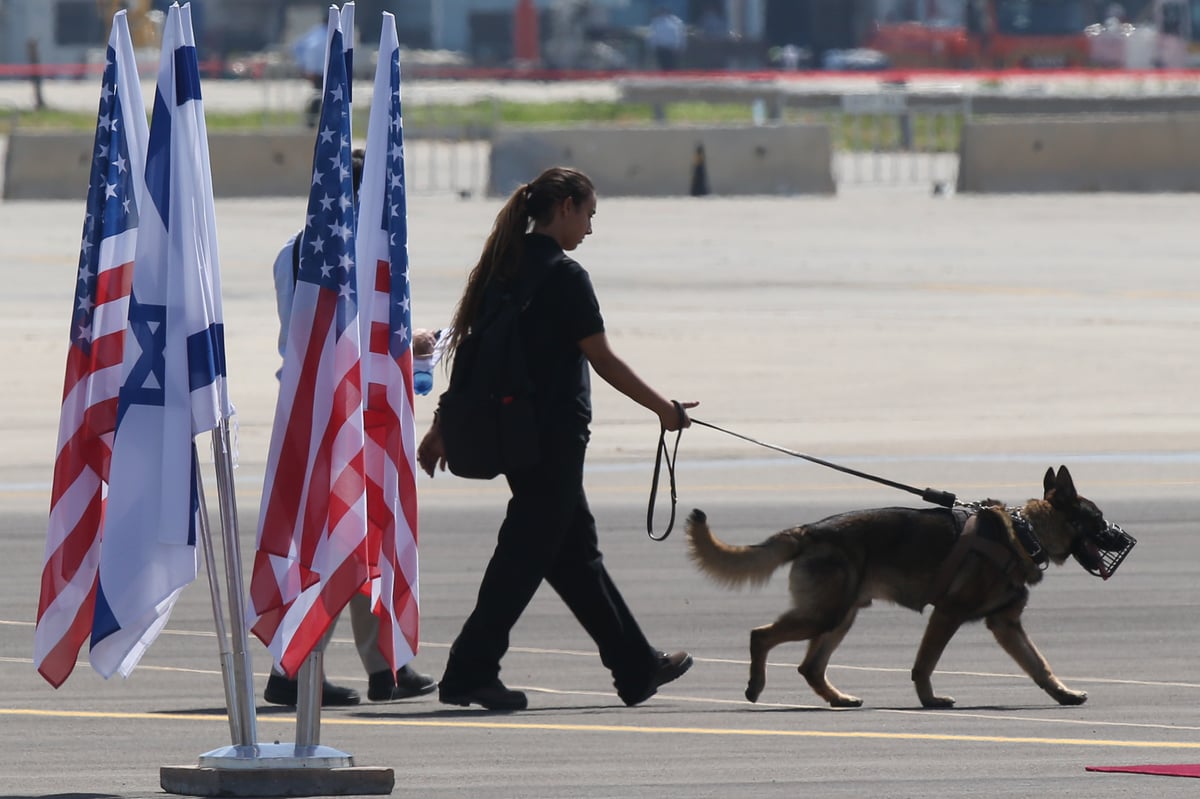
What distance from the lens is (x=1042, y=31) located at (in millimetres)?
64562

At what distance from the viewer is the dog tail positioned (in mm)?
7996

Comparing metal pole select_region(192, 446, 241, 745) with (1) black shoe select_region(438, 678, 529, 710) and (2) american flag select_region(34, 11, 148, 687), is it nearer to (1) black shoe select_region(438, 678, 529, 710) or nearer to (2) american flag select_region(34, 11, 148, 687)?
(2) american flag select_region(34, 11, 148, 687)

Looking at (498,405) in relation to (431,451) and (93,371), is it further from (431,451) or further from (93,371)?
(93,371)

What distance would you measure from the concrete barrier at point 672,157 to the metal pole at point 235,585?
24102mm

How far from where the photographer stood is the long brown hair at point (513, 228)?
7609mm

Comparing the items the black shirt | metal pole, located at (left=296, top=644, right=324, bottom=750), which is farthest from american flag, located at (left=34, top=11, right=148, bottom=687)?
the black shirt

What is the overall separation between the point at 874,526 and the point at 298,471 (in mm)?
2475

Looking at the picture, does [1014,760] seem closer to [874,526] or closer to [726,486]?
[874,526]

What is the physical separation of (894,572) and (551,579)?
3.85 ft

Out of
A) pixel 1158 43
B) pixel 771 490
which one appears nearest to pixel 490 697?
pixel 771 490

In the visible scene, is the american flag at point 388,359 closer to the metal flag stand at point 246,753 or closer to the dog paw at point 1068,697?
the metal flag stand at point 246,753

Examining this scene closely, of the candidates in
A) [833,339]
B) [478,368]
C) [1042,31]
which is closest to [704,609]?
[478,368]

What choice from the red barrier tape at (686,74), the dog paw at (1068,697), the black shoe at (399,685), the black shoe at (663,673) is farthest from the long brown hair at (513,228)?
the red barrier tape at (686,74)

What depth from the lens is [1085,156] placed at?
32.0m
